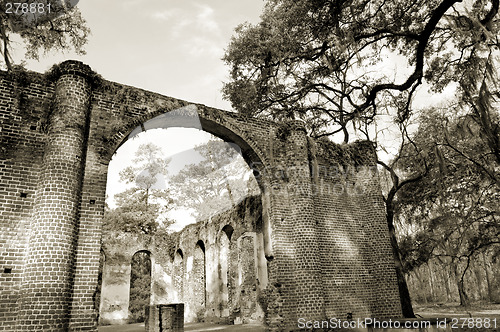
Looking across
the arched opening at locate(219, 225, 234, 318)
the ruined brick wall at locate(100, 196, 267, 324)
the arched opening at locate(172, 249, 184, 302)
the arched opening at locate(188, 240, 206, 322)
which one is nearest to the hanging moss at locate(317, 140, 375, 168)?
the ruined brick wall at locate(100, 196, 267, 324)

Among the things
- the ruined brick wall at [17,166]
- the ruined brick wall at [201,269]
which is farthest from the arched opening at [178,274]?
the ruined brick wall at [17,166]

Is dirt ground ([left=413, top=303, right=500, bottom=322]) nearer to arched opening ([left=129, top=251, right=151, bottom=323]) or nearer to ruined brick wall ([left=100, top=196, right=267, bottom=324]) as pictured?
ruined brick wall ([left=100, top=196, right=267, bottom=324])

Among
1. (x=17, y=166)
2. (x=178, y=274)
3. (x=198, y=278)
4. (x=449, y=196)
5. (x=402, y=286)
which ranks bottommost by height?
(x=402, y=286)

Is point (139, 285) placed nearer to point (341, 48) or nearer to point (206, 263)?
point (206, 263)

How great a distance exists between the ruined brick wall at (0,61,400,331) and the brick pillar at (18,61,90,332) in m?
0.02

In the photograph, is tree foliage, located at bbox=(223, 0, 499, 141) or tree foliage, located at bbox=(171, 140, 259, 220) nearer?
tree foliage, located at bbox=(223, 0, 499, 141)

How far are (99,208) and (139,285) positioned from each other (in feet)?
67.4

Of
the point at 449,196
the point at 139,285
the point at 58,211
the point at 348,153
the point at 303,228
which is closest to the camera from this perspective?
the point at 58,211

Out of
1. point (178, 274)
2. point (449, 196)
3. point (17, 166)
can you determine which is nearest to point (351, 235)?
point (449, 196)

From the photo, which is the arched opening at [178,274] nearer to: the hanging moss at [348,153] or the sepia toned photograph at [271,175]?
the sepia toned photograph at [271,175]

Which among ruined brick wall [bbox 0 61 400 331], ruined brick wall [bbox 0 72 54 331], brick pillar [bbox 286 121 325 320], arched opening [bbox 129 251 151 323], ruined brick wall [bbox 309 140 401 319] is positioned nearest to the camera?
ruined brick wall [bbox 0 72 54 331]

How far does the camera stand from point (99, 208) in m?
7.40

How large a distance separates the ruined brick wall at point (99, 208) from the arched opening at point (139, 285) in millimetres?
16066

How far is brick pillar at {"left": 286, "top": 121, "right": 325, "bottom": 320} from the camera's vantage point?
8.80 metres
